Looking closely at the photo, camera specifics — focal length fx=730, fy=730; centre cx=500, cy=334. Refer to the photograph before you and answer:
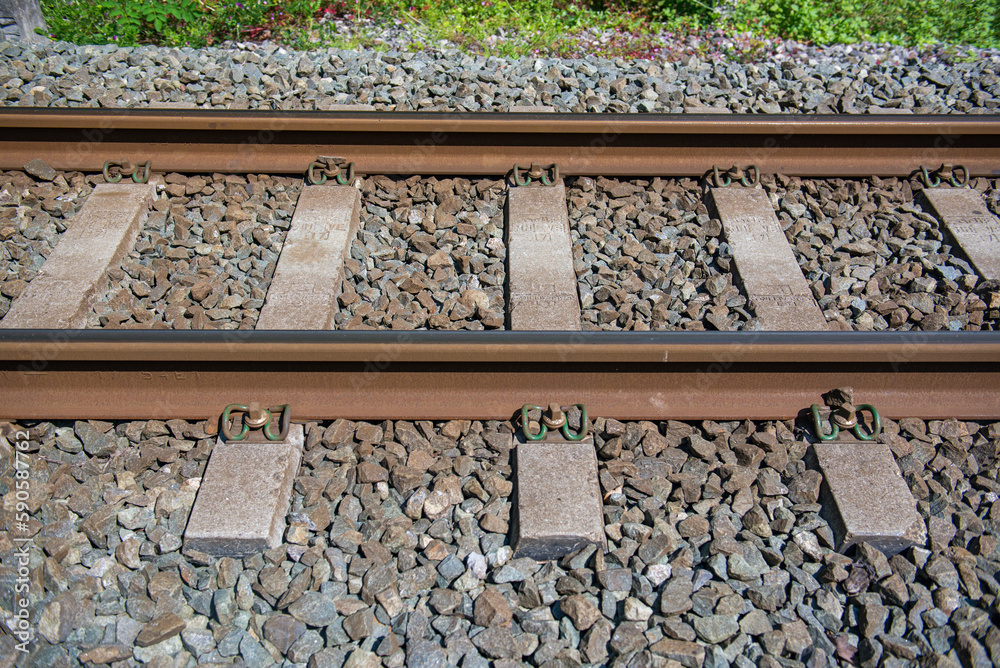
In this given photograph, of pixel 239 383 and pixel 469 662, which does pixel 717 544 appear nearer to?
pixel 469 662

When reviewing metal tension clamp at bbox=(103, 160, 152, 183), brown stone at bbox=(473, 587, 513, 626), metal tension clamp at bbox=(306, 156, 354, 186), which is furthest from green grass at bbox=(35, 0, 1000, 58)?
brown stone at bbox=(473, 587, 513, 626)

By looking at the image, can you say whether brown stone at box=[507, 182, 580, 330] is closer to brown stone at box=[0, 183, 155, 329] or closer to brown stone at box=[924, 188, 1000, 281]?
brown stone at box=[0, 183, 155, 329]

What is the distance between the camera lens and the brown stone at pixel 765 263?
353 cm

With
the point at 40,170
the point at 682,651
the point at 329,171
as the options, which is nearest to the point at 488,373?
the point at 682,651

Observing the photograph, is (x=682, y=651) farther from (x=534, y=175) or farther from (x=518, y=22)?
(x=518, y=22)

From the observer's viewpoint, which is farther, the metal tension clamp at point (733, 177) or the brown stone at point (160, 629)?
the metal tension clamp at point (733, 177)

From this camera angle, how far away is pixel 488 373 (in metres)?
3.04

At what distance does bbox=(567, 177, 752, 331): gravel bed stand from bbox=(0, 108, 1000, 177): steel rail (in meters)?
0.25

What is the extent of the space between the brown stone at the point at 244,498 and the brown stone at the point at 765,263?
7.43 ft

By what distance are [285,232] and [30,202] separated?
1.57 metres

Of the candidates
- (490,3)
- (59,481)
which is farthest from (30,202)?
(490,3)

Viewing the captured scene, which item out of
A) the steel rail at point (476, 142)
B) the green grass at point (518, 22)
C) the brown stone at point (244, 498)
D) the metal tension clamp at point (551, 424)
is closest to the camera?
the brown stone at point (244, 498)

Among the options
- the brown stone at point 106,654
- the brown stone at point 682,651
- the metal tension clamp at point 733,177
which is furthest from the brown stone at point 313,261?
the metal tension clamp at point 733,177

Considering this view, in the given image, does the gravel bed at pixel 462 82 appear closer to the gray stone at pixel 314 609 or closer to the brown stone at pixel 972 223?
the brown stone at pixel 972 223
